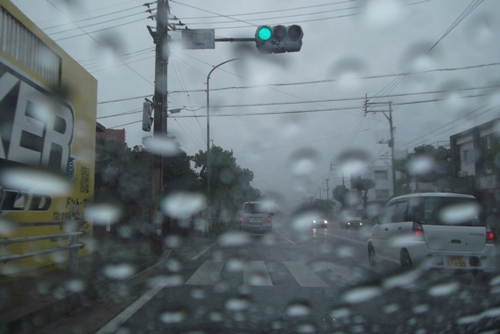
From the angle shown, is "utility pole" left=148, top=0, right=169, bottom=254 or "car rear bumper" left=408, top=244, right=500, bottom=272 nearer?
"car rear bumper" left=408, top=244, right=500, bottom=272

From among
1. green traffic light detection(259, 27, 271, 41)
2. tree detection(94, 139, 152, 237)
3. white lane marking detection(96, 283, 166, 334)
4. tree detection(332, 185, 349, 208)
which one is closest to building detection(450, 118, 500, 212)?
tree detection(94, 139, 152, 237)

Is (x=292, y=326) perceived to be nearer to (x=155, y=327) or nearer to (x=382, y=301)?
(x=155, y=327)

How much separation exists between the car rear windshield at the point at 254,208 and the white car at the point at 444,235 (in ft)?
50.4

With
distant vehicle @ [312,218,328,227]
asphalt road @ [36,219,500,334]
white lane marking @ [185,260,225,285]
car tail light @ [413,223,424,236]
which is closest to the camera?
asphalt road @ [36,219,500,334]

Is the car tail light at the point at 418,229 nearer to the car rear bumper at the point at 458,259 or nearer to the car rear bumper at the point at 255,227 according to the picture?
the car rear bumper at the point at 458,259

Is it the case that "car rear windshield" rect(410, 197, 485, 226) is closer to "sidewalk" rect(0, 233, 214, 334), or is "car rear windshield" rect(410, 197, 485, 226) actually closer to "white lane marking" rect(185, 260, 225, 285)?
"white lane marking" rect(185, 260, 225, 285)

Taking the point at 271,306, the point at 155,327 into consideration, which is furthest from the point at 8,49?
the point at 271,306

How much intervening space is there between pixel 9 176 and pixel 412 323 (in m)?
7.02

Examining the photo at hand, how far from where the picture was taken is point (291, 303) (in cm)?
629

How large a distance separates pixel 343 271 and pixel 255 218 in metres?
14.4

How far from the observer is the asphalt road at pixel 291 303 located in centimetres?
510

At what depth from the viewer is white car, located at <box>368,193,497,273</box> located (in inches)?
311

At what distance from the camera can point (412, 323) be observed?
17.3 ft

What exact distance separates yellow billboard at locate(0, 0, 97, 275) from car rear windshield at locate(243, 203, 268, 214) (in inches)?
532
